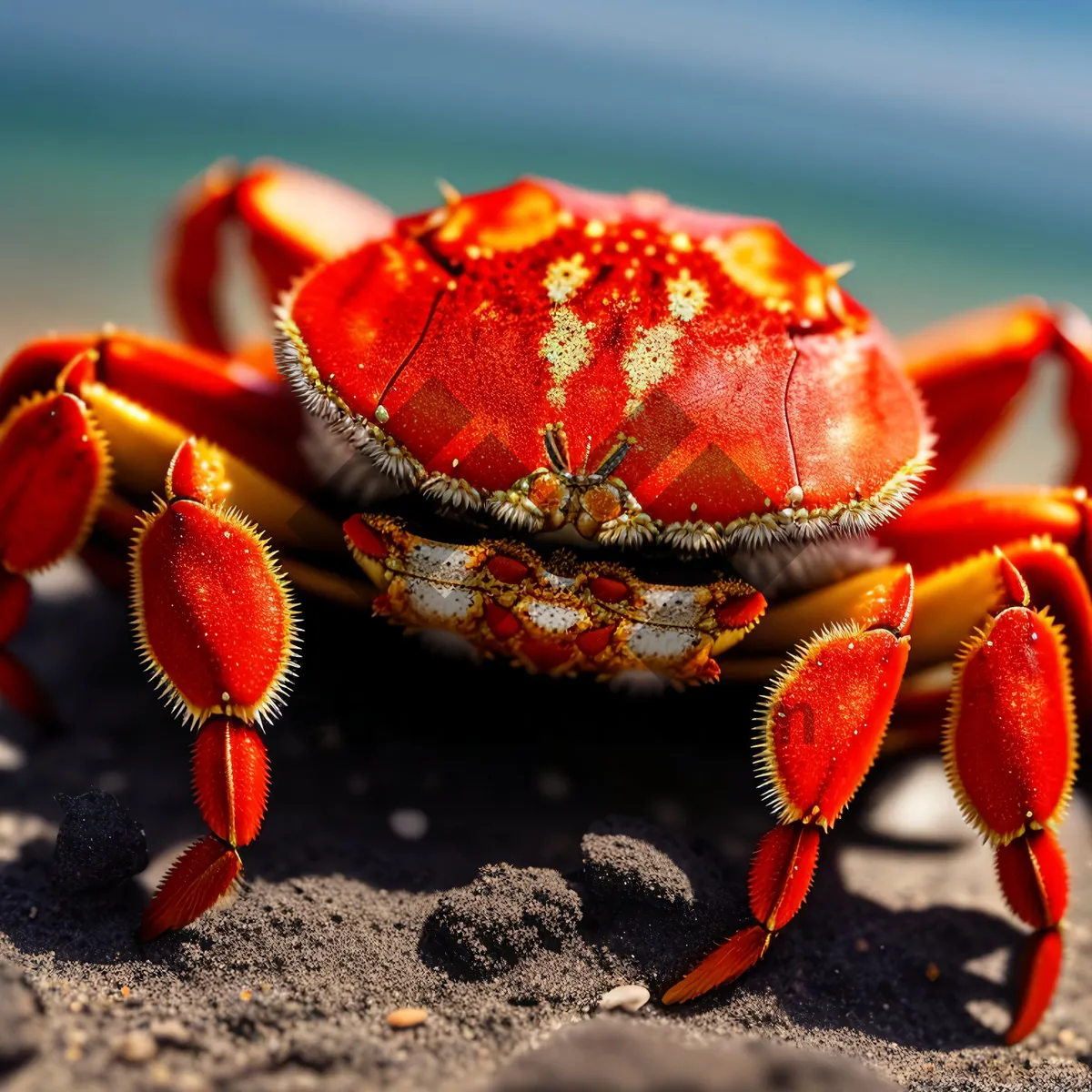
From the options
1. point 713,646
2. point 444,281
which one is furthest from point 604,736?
point 444,281

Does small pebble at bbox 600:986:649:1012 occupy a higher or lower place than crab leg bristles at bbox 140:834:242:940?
lower

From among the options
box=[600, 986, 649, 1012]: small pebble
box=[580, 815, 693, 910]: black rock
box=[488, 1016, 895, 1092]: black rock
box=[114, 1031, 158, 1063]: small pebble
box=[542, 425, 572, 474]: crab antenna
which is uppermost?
box=[542, 425, 572, 474]: crab antenna

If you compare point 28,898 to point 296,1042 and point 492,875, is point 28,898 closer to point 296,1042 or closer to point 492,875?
point 296,1042

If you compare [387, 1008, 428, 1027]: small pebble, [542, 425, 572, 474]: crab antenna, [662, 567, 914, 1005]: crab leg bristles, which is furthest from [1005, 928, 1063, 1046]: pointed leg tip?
[542, 425, 572, 474]: crab antenna

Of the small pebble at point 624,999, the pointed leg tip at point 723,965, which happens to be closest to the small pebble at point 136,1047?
the small pebble at point 624,999

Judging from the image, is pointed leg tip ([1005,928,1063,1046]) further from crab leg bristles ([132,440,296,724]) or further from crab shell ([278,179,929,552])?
crab leg bristles ([132,440,296,724])

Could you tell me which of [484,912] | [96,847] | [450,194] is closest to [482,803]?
[484,912]
